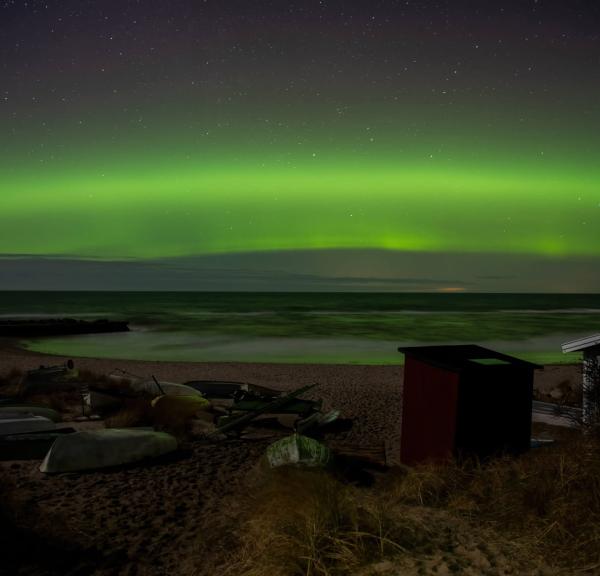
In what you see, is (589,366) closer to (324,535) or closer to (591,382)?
(591,382)

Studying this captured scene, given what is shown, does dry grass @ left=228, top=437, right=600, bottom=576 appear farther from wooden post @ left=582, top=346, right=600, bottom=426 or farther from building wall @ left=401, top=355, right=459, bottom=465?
wooden post @ left=582, top=346, right=600, bottom=426

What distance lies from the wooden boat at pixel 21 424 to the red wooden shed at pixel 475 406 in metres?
7.74

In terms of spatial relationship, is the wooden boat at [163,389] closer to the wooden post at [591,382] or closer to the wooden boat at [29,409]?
the wooden boat at [29,409]

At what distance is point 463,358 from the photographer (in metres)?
9.66

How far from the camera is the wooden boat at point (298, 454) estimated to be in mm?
9484

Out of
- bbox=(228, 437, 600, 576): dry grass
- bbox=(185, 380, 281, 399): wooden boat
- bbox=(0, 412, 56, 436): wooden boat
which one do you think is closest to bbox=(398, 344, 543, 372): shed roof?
bbox=(228, 437, 600, 576): dry grass

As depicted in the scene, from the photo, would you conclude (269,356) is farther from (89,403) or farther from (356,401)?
(89,403)

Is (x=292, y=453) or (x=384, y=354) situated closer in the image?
(x=292, y=453)

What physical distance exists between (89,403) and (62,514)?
7005 millimetres

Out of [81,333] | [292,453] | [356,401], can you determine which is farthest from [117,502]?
[81,333]

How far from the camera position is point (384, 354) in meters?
37.8

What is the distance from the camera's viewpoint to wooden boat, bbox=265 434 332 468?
31.1ft

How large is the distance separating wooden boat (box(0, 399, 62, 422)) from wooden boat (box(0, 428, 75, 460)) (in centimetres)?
173

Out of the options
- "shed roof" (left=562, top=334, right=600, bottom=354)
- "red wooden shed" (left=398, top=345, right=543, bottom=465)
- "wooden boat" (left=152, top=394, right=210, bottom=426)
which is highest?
"shed roof" (left=562, top=334, right=600, bottom=354)
